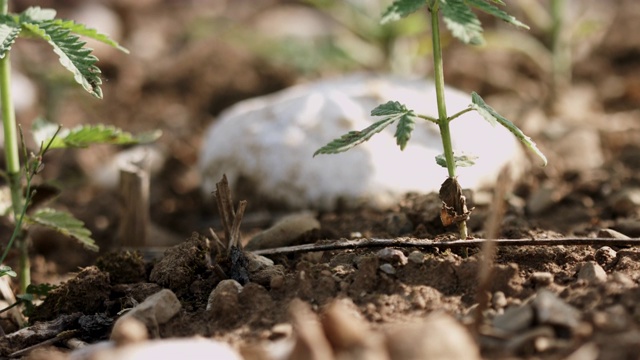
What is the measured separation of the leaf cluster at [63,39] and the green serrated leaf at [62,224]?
1.65 ft

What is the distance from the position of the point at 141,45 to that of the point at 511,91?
284cm

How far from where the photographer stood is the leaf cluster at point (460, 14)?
2002mm

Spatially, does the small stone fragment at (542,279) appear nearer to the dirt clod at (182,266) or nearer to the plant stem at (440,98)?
the plant stem at (440,98)

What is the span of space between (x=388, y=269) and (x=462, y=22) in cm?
66

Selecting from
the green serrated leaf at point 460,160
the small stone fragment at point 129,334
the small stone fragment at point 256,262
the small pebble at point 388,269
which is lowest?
the small stone fragment at point 129,334

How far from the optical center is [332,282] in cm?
201

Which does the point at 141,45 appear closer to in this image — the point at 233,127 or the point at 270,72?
the point at 270,72

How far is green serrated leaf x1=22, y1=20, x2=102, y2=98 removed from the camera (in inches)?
83.6

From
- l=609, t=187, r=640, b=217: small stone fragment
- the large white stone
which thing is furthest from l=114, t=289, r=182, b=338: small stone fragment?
l=609, t=187, r=640, b=217: small stone fragment

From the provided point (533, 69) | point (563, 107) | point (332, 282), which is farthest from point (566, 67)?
point (332, 282)

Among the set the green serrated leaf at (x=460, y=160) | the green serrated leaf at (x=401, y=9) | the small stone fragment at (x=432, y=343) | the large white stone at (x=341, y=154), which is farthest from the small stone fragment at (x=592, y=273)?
the large white stone at (x=341, y=154)

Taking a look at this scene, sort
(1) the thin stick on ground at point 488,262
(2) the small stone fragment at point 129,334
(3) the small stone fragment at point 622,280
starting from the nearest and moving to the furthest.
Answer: (2) the small stone fragment at point 129,334 < (1) the thin stick on ground at point 488,262 < (3) the small stone fragment at point 622,280

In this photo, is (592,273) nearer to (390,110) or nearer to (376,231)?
(390,110)

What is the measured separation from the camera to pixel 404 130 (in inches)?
76.3
